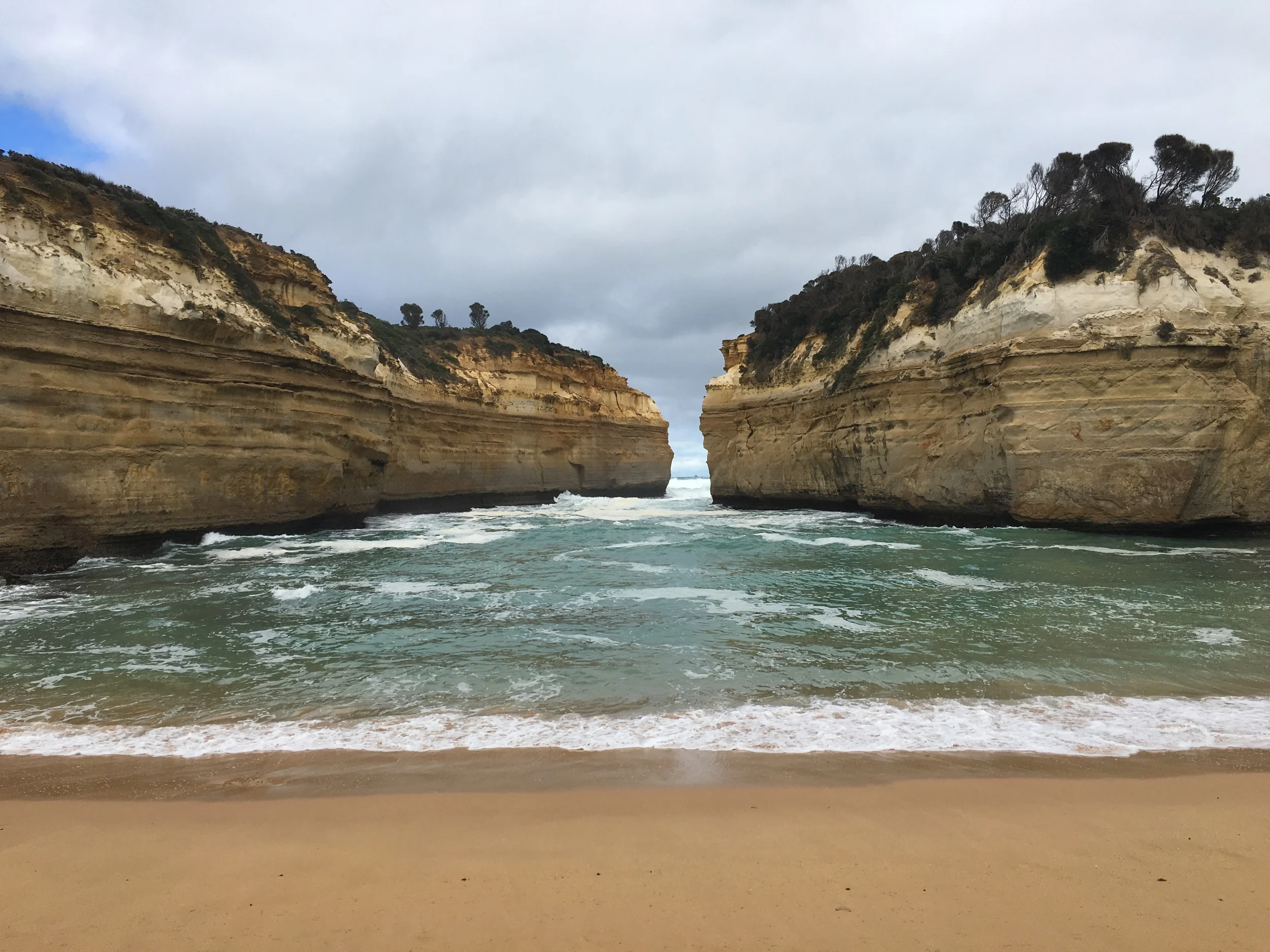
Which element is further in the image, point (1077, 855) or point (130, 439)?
point (130, 439)

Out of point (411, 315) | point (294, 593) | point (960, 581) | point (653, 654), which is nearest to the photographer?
point (653, 654)

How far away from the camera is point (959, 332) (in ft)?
56.5

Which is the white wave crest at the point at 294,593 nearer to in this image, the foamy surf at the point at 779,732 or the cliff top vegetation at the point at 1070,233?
the foamy surf at the point at 779,732

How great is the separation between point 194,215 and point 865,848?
73.4ft

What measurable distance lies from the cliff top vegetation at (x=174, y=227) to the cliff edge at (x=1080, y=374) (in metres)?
17.5

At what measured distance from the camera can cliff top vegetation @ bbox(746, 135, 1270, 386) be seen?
15.4 meters

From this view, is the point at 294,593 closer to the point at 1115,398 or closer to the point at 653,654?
→ the point at 653,654

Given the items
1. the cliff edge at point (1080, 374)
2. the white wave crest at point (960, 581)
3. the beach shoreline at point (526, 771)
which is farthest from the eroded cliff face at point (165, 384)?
the cliff edge at point (1080, 374)

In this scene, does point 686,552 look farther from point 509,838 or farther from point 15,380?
point 15,380

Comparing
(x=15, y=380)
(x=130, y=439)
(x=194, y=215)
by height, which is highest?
(x=194, y=215)

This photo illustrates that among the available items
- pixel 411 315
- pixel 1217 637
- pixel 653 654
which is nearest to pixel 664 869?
pixel 653 654

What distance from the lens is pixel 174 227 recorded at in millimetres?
15625

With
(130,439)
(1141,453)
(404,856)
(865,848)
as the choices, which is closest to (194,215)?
(130,439)

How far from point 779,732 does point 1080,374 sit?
14.0 meters
